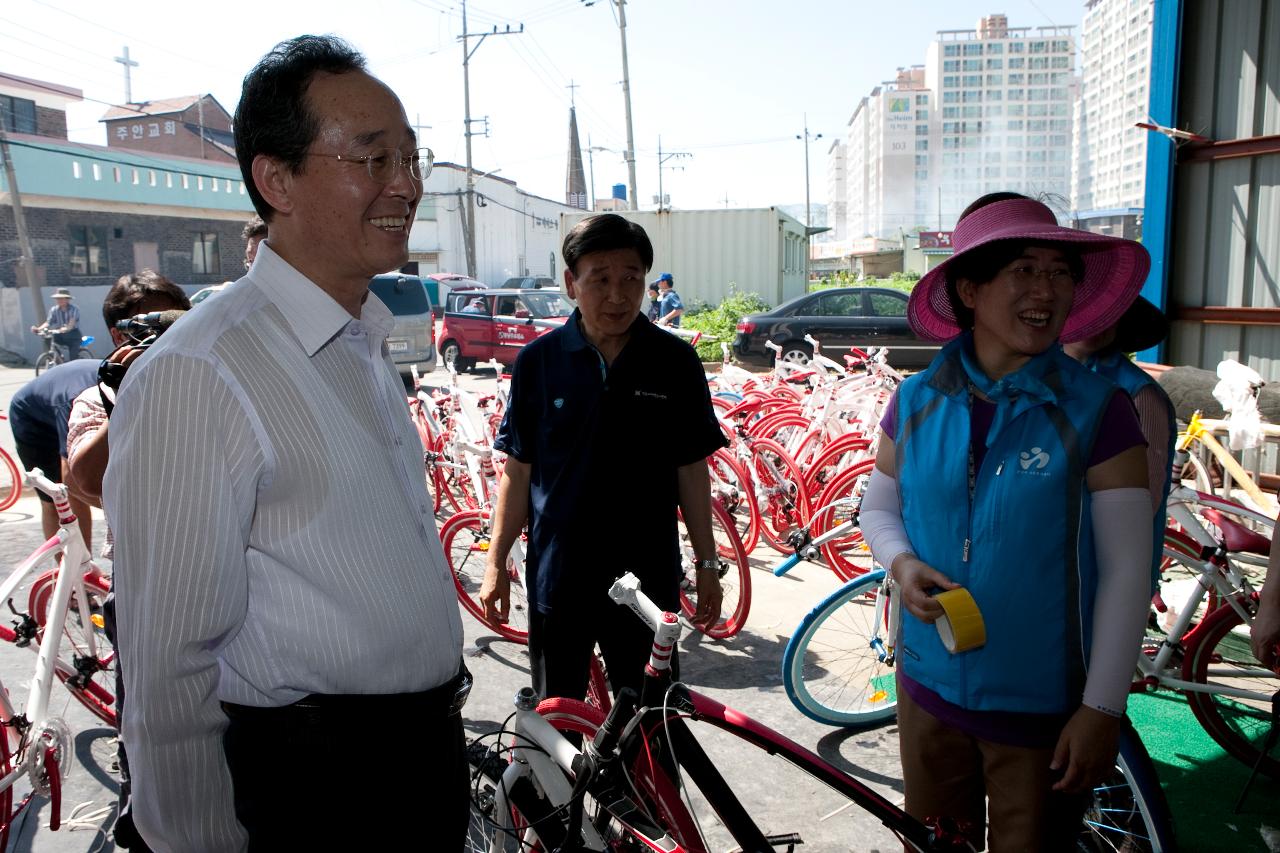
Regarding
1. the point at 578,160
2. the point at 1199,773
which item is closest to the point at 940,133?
the point at 578,160

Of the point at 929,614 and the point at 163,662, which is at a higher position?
the point at 163,662

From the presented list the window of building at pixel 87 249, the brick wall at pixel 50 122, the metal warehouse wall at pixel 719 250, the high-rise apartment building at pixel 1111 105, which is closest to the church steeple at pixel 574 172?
the high-rise apartment building at pixel 1111 105

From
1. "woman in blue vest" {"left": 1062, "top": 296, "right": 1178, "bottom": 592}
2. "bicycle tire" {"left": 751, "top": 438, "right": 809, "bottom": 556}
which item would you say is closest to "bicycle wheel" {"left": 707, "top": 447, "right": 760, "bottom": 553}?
"bicycle tire" {"left": 751, "top": 438, "right": 809, "bottom": 556}

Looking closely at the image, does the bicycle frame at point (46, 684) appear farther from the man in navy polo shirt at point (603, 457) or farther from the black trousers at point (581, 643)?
the black trousers at point (581, 643)

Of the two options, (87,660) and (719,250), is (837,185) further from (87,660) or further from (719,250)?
(87,660)

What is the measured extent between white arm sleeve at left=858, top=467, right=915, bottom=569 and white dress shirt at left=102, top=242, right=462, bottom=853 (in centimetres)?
99

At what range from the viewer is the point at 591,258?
270 cm

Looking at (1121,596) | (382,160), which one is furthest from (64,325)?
(1121,596)

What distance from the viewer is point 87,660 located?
3445mm

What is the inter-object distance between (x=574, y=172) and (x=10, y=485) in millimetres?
83969

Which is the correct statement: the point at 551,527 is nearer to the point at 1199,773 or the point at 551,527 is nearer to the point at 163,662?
the point at 163,662

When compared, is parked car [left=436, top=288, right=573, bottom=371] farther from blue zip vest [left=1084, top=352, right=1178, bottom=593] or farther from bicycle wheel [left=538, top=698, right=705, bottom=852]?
bicycle wheel [left=538, top=698, right=705, bottom=852]

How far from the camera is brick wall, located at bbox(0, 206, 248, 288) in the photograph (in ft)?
86.1

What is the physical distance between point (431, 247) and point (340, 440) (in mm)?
45300
